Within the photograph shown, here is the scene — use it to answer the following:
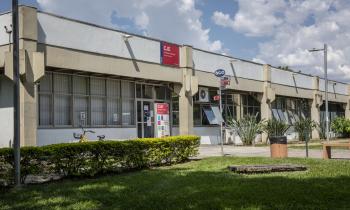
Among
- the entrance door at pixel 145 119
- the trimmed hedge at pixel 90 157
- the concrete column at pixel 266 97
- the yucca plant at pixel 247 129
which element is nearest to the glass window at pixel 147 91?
the entrance door at pixel 145 119

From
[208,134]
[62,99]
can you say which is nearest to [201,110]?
[208,134]

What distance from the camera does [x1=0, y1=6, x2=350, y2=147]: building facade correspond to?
18250 mm

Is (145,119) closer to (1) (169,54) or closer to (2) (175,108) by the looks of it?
(2) (175,108)

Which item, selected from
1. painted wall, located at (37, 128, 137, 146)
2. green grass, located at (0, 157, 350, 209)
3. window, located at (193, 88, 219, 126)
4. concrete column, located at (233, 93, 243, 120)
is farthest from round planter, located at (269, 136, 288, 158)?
concrete column, located at (233, 93, 243, 120)

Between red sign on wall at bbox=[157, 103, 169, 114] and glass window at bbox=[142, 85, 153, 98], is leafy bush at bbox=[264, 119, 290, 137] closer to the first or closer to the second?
glass window at bbox=[142, 85, 153, 98]

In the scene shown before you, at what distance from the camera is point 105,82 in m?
23.6

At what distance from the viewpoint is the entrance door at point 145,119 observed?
2572 centimetres

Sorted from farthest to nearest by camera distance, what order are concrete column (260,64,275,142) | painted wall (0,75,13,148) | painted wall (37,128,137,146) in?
concrete column (260,64,275,142) < painted wall (37,128,137,146) < painted wall (0,75,13,148)

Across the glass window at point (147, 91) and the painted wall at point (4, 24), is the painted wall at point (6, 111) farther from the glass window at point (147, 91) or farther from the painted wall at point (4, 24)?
the glass window at point (147, 91)

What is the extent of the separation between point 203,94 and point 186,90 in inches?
143

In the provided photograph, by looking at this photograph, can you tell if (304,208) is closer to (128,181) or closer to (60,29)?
(128,181)

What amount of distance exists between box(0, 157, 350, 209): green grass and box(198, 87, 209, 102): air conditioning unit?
56.9ft

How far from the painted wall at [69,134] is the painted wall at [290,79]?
1602 centimetres

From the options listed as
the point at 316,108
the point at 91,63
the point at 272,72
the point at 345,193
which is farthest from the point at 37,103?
the point at 316,108
